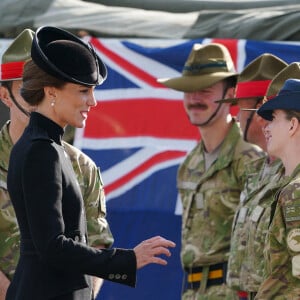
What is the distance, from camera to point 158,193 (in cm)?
804

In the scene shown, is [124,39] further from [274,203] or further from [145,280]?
[274,203]

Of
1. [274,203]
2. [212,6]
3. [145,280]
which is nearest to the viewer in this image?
[274,203]

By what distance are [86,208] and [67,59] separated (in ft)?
3.54

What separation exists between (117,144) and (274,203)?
12.7 ft

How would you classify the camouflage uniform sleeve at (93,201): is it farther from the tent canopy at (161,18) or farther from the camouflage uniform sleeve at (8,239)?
the tent canopy at (161,18)

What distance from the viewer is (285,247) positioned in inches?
171

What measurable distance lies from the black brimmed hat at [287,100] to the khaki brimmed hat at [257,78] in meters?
1.93

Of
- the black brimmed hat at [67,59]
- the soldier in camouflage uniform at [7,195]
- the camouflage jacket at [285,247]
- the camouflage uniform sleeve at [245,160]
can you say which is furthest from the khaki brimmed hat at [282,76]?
the black brimmed hat at [67,59]

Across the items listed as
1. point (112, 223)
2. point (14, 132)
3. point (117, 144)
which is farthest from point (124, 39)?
point (14, 132)

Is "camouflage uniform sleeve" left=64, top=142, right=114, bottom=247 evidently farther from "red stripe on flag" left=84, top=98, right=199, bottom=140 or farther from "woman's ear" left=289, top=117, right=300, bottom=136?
"red stripe on flag" left=84, top=98, right=199, bottom=140

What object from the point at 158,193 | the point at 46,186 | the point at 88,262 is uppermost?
the point at 46,186

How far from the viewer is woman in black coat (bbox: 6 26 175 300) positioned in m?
4.05

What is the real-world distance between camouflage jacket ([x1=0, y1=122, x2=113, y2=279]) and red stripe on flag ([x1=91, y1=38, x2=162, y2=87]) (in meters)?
2.84

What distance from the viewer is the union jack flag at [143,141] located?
26.0ft
